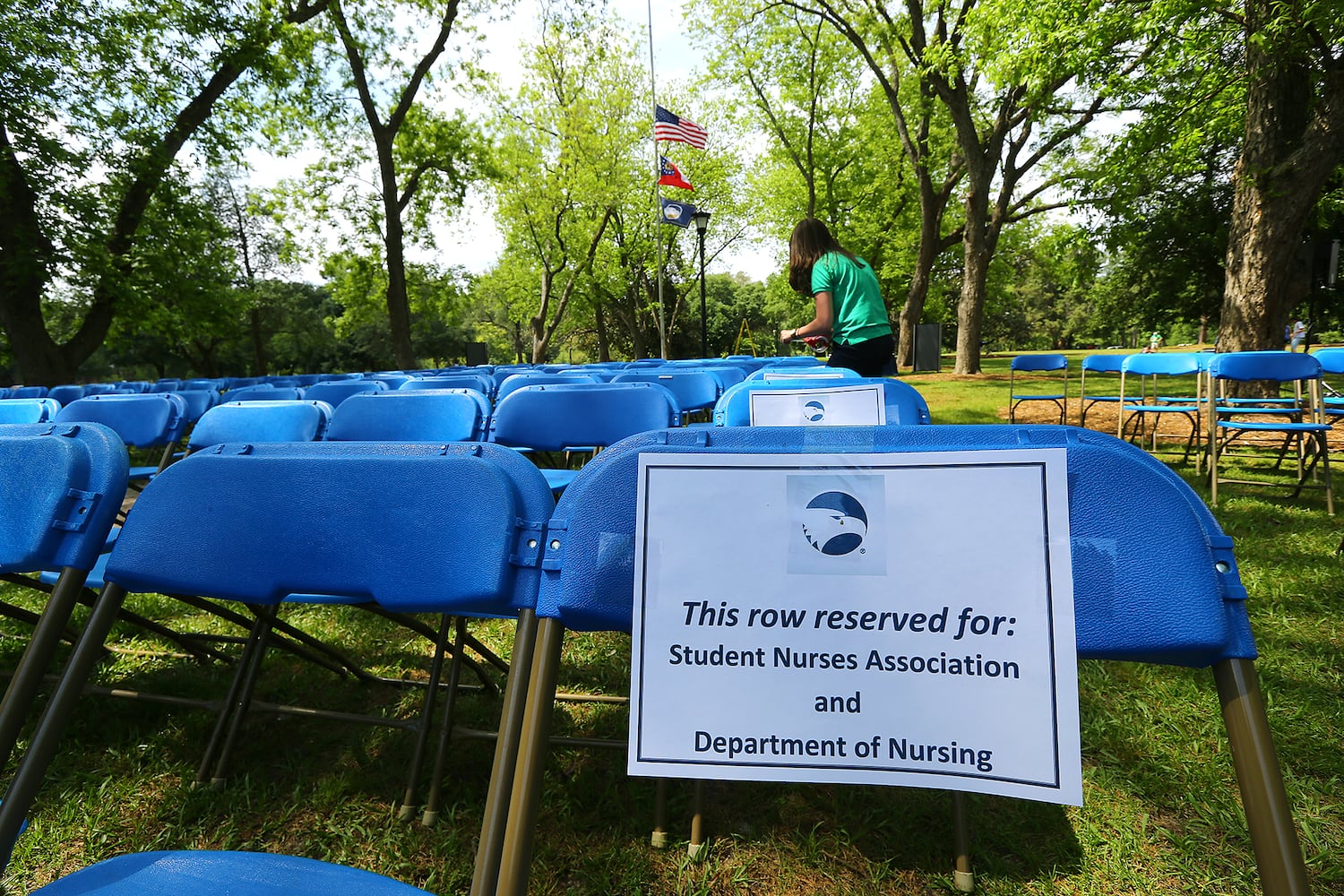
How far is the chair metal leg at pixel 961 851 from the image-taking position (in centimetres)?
138

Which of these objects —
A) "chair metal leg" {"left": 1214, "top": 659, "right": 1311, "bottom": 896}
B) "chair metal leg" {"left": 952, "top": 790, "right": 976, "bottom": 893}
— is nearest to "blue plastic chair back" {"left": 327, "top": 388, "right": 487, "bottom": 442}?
"chair metal leg" {"left": 952, "top": 790, "right": 976, "bottom": 893}

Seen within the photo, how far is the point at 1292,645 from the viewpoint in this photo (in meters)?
2.41

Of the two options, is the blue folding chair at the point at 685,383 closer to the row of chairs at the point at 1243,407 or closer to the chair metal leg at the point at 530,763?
the row of chairs at the point at 1243,407

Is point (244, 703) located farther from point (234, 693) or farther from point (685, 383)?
point (685, 383)

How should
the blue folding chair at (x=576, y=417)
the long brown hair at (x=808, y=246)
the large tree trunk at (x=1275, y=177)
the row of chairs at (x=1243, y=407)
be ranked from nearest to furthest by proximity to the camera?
the blue folding chair at (x=576, y=417) → the long brown hair at (x=808, y=246) → the row of chairs at (x=1243, y=407) → the large tree trunk at (x=1275, y=177)

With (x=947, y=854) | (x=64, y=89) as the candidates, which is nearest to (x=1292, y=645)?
(x=947, y=854)

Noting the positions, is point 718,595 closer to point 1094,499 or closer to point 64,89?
point 1094,499

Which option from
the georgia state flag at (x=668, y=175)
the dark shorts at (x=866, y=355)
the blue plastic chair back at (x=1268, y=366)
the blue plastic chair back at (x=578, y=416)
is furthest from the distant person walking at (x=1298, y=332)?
the blue plastic chair back at (x=578, y=416)

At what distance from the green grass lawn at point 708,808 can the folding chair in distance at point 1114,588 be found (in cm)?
88

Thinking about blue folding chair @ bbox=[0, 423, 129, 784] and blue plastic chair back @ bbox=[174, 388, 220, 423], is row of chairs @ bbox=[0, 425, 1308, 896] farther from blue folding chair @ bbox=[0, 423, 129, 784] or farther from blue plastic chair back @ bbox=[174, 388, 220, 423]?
blue plastic chair back @ bbox=[174, 388, 220, 423]

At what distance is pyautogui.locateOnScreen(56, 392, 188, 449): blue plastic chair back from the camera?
155 inches

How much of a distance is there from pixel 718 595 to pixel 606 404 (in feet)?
7.15

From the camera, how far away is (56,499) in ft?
3.65

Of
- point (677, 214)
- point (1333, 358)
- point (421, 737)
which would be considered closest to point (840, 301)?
point (421, 737)
